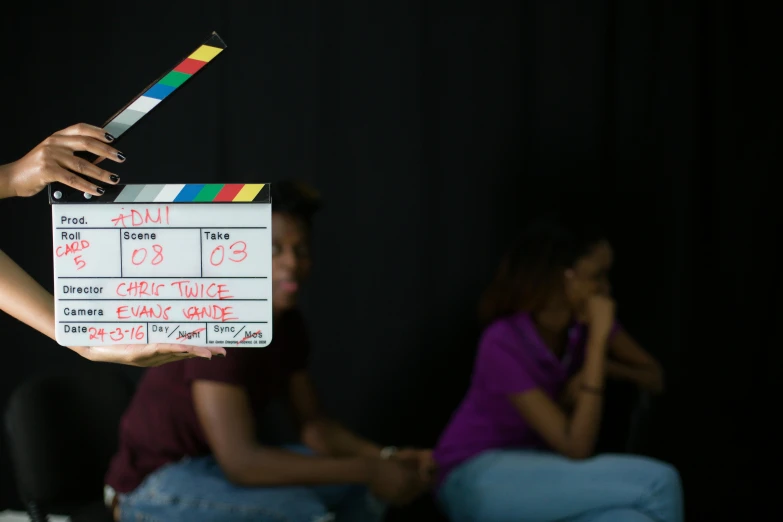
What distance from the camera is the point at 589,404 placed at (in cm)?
171

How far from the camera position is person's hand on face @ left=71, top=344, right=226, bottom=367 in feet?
2.68

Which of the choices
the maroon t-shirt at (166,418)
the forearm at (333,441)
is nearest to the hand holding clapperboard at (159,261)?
the maroon t-shirt at (166,418)

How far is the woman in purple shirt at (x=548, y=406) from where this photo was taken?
156 centimetres

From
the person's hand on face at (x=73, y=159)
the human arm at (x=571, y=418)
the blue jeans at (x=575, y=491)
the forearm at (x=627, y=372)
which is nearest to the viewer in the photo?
the person's hand on face at (x=73, y=159)

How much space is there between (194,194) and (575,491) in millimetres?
1150

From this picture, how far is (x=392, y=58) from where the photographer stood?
2.10m

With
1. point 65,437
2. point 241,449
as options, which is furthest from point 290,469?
point 65,437

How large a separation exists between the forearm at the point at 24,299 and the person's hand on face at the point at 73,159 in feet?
0.41

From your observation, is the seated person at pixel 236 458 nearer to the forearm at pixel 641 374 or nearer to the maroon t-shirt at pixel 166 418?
the maroon t-shirt at pixel 166 418

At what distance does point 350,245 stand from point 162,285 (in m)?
1.31

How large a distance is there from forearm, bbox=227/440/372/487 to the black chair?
0.29m

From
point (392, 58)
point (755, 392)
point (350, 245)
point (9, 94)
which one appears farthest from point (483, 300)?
point (9, 94)

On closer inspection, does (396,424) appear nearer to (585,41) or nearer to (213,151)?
(213,151)

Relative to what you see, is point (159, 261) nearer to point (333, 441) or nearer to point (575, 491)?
point (333, 441)
